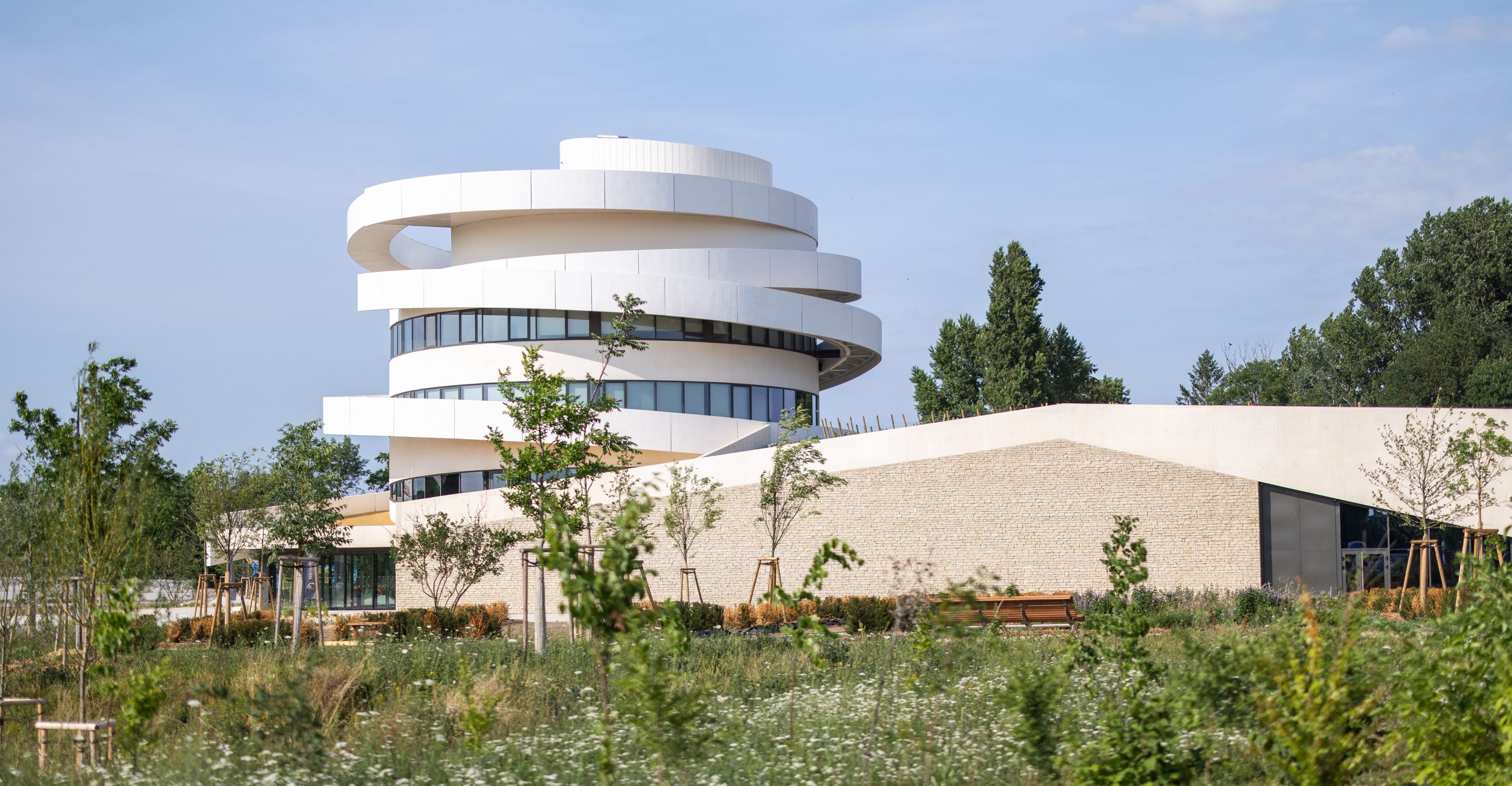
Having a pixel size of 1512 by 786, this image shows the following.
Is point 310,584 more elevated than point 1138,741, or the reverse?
point 1138,741

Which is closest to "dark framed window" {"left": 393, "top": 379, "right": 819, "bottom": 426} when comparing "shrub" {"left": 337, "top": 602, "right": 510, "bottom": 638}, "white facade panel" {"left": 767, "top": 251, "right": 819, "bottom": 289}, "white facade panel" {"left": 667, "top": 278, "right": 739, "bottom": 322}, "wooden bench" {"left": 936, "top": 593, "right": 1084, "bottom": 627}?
"white facade panel" {"left": 667, "top": 278, "right": 739, "bottom": 322}

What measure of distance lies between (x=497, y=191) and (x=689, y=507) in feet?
37.1

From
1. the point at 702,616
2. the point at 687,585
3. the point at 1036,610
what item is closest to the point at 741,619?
the point at 702,616

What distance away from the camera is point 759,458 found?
3042cm

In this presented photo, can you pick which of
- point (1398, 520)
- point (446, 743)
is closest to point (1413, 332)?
point (1398, 520)

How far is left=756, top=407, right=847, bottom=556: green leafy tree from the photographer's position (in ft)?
92.5

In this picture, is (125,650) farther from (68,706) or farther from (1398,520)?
(1398,520)

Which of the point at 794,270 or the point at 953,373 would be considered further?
the point at 953,373

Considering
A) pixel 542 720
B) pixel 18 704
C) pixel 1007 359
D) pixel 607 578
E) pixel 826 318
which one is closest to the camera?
pixel 607 578

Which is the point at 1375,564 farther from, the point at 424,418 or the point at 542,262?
the point at 424,418

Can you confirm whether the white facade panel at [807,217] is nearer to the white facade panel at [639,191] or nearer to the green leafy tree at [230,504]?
the white facade panel at [639,191]

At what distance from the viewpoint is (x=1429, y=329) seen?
169 ft

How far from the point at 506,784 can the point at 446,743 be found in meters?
2.22

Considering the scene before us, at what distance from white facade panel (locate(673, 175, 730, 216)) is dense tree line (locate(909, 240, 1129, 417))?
15.4m
